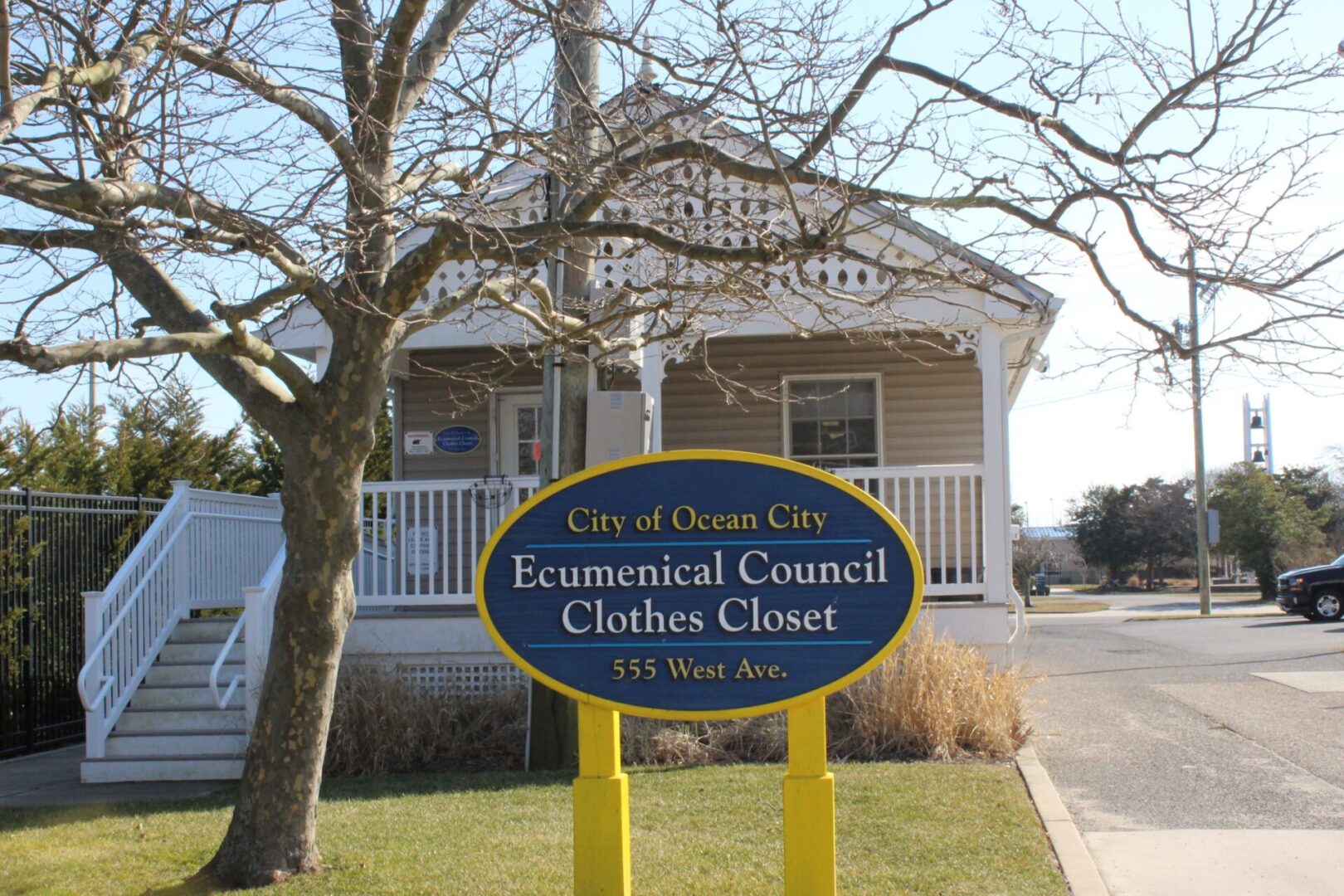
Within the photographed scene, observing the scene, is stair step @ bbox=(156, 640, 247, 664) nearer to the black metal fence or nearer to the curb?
the black metal fence

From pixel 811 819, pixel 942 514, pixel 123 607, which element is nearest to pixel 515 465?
pixel 123 607

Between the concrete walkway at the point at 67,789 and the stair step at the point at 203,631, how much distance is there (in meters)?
1.30

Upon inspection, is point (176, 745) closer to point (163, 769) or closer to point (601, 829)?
point (163, 769)

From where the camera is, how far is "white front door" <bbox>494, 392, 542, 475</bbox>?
1364 cm

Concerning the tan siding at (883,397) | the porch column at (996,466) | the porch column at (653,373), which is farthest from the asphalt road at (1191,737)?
the porch column at (653,373)

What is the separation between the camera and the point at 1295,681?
518 inches

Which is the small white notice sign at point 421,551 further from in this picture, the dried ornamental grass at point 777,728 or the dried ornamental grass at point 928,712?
the dried ornamental grass at point 928,712

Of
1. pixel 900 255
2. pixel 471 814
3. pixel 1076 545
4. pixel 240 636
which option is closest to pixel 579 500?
pixel 471 814

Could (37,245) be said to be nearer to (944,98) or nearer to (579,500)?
(579,500)

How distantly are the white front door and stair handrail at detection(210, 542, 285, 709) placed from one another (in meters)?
3.36

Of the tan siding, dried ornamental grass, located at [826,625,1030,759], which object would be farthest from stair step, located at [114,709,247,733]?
the tan siding

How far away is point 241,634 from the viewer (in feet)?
35.2

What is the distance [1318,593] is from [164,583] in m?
23.0

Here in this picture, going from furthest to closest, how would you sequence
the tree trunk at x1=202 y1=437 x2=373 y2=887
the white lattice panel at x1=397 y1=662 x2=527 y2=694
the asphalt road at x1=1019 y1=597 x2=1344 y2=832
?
the white lattice panel at x1=397 y1=662 x2=527 y2=694
the asphalt road at x1=1019 y1=597 x2=1344 y2=832
the tree trunk at x1=202 y1=437 x2=373 y2=887
